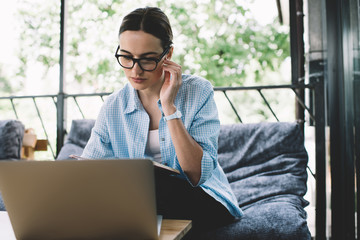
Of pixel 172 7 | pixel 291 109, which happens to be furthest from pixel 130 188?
pixel 291 109

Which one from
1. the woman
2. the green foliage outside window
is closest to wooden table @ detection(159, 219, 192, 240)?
the woman

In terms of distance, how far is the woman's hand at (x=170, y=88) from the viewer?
3.70ft

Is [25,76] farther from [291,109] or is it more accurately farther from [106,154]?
[106,154]

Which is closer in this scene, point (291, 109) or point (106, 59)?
point (106, 59)

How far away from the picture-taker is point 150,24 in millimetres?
1180

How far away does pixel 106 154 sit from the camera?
4.34 ft

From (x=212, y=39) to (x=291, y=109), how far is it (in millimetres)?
2256

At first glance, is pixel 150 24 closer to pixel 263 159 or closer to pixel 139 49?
pixel 139 49

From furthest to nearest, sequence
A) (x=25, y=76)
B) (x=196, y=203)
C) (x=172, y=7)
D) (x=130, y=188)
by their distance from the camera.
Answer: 1. (x=25, y=76)
2. (x=172, y=7)
3. (x=196, y=203)
4. (x=130, y=188)

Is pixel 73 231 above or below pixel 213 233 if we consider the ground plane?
above

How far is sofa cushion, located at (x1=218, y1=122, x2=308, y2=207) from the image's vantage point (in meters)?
1.76

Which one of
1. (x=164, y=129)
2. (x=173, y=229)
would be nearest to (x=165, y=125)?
(x=164, y=129)

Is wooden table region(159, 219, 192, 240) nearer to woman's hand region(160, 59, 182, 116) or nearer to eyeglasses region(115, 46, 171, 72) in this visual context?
woman's hand region(160, 59, 182, 116)

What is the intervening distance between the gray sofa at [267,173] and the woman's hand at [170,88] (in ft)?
1.69
